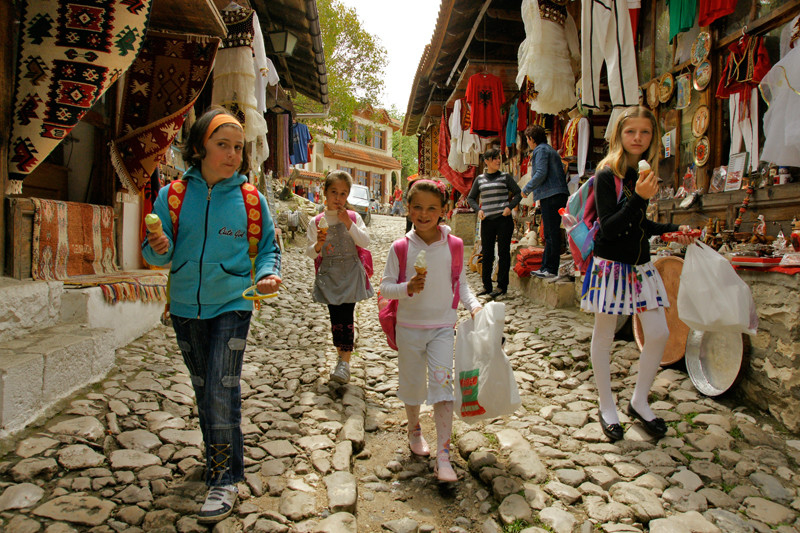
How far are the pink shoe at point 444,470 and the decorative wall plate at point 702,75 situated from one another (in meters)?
4.47

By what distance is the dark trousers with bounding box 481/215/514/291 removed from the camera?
6613mm

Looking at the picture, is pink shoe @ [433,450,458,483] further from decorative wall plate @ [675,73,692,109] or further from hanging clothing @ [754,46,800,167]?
decorative wall plate @ [675,73,692,109]

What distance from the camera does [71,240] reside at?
4.13 meters

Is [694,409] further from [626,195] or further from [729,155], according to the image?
[729,155]

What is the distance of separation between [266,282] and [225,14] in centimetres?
467

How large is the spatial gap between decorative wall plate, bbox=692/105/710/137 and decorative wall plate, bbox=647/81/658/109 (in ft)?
2.42

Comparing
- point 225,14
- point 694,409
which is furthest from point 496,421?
point 225,14

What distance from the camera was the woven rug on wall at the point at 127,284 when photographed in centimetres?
398

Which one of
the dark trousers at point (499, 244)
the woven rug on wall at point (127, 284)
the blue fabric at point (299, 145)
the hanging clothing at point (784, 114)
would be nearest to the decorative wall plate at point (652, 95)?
the dark trousers at point (499, 244)

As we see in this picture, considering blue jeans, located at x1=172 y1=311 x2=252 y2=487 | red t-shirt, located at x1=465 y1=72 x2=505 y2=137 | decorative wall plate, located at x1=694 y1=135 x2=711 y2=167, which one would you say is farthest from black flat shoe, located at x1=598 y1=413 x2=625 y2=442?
red t-shirt, located at x1=465 y1=72 x2=505 y2=137

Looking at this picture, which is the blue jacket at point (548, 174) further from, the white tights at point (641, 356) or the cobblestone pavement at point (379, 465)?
the white tights at point (641, 356)

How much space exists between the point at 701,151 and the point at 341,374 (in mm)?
4137

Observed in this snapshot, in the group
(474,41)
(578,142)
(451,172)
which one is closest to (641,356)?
(578,142)

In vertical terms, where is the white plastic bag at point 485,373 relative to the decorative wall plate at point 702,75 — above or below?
below
